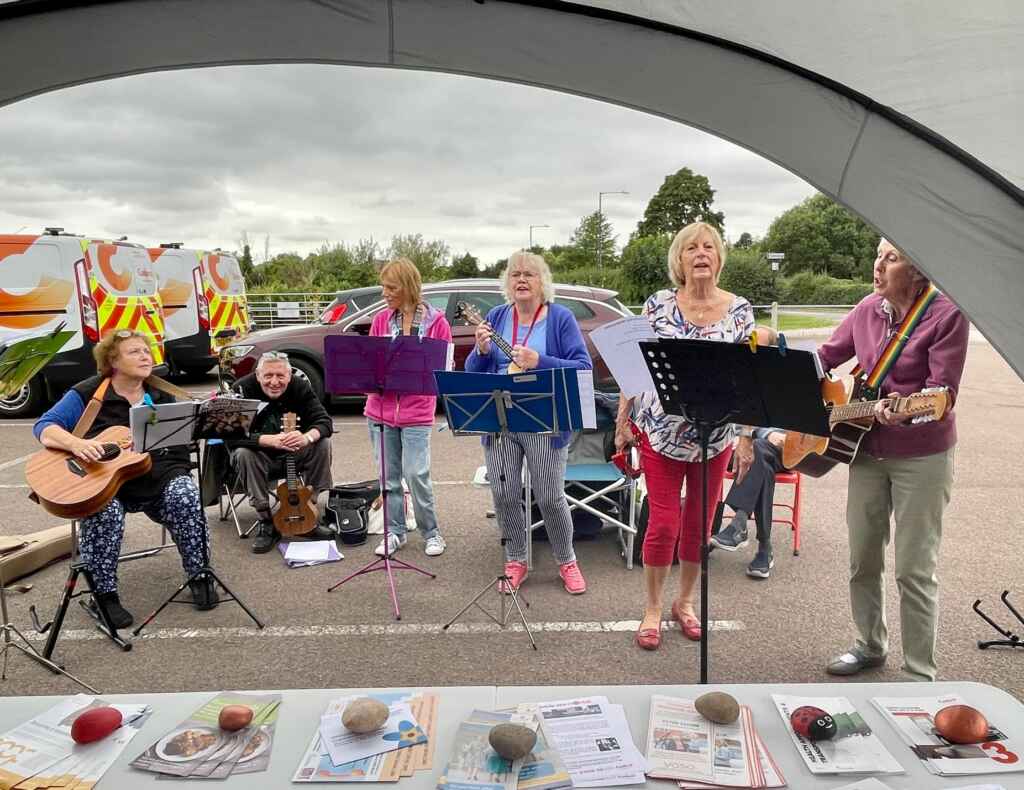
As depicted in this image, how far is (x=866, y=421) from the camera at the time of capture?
8.13 ft

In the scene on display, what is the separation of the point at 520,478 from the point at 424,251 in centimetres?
3362

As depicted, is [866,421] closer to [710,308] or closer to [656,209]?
[710,308]

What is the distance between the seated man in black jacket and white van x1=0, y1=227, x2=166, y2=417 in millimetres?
3833

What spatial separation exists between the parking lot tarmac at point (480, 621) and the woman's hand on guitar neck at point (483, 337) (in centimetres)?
133

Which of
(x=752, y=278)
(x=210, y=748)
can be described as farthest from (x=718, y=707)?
(x=752, y=278)

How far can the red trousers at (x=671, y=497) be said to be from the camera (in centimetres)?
280

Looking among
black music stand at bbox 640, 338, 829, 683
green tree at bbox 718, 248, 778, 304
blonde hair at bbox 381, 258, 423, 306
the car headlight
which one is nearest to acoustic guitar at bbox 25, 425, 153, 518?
blonde hair at bbox 381, 258, 423, 306

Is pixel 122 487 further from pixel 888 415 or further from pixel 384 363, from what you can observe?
pixel 888 415

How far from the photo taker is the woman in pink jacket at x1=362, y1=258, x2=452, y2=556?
3869 mm

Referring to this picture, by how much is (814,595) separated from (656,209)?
41.6 m

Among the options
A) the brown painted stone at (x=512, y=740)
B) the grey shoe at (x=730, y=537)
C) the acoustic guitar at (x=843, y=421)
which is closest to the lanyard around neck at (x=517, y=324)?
the acoustic guitar at (x=843, y=421)

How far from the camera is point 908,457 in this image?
242 cm

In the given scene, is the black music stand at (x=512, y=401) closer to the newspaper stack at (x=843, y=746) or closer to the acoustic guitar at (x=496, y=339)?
the acoustic guitar at (x=496, y=339)

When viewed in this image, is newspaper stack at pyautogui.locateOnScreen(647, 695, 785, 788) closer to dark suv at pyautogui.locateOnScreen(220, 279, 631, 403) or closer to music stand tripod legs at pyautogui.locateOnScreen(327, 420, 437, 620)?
music stand tripod legs at pyautogui.locateOnScreen(327, 420, 437, 620)
